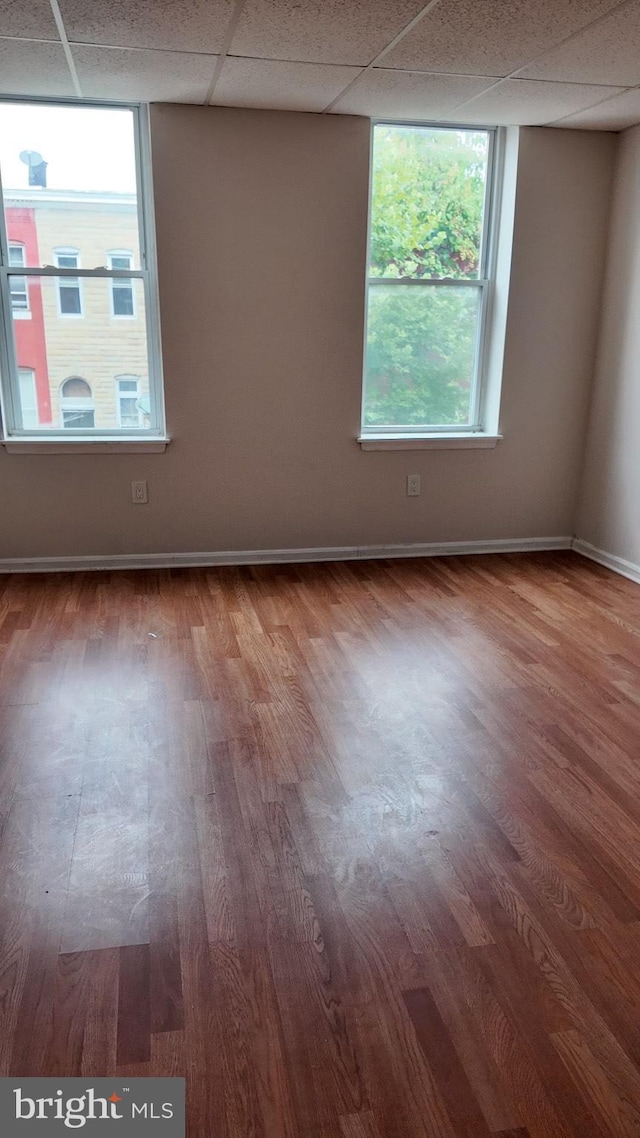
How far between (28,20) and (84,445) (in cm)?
193

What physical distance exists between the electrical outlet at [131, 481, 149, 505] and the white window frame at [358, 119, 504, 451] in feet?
4.09

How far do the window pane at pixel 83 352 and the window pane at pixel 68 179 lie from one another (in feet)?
0.67

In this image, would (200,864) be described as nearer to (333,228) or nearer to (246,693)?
(246,693)

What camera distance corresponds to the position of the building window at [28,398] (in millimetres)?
4203

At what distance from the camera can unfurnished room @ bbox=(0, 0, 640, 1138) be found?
60.7 inches

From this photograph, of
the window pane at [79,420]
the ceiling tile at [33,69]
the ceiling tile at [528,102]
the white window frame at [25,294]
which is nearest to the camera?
the ceiling tile at [33,69]

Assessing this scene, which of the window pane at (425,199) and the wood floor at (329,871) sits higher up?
the window pane at (425,199)

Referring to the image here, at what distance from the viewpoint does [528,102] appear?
3.75m

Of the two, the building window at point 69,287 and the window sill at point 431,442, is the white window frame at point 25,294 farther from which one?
the window sill at point 431,442

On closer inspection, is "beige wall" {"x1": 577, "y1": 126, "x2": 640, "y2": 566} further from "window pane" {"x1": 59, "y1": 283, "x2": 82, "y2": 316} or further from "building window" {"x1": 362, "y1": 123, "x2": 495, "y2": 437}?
"window pane" {"x1": 59, "y1": 283, "x2": 82, "y2": 316}

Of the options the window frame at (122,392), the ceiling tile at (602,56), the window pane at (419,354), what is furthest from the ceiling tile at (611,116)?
the window frame at (122,392)

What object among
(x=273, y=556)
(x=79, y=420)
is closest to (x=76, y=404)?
(x=79, y=420)

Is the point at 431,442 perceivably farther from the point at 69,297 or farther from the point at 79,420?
the point at 69,297

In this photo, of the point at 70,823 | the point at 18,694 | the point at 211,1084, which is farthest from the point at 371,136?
the point at 211,1084
